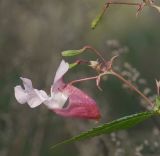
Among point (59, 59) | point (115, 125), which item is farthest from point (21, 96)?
point (59, 59)

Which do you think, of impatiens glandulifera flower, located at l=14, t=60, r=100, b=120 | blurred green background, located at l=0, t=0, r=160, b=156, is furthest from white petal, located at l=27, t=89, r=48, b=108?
blurred green background, located at l=0, t=0, r=160, b=156

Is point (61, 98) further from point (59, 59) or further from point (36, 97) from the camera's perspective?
point (59, 59)

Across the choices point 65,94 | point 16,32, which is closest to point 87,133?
point 65,94

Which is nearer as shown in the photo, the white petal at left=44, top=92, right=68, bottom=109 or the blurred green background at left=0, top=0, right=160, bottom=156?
the white petal at left=44, top=92, right=68, bottom=109

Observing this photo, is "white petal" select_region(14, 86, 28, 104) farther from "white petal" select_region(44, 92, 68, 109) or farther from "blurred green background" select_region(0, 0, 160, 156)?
"blurred green background" select_region(0, 0, 160, 156)

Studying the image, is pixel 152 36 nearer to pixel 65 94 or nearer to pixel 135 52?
pixel 135 52

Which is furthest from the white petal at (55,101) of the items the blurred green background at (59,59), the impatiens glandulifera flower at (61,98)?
the blurred green background at (59,59)

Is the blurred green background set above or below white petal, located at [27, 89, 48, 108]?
above

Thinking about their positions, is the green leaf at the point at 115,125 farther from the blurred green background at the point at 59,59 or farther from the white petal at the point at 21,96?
the blurred green background at the point at 59,59

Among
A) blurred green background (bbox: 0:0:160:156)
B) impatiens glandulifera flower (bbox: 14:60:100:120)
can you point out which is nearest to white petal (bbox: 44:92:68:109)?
impatiens glandulifera flower (bbox: 14:60:100:120)

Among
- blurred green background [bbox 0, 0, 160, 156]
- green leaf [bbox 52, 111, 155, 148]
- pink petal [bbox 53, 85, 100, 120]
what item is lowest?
green leaf [bbox 52, 111, 155, 148]
